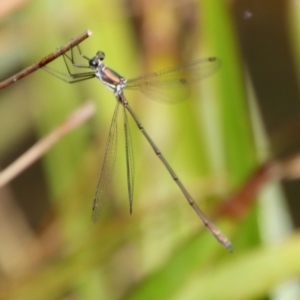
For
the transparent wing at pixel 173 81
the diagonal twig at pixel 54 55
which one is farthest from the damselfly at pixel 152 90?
the diagonal twig at pixel 54 55

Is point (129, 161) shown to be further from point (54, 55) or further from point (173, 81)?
point (54, 55)

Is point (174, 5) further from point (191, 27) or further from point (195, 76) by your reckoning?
point (195, 76)

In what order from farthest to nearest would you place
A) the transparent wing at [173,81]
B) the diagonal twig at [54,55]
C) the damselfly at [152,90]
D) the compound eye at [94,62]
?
the transparent wing at [173,81] → the damselfly at [152,90] → the compound eye at [94,62] → the diagonal twig at [54,55]

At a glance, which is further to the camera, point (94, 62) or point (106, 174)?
point (106, 174)

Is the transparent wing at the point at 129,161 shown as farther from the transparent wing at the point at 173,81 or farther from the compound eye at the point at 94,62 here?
→ the compound eye at the point at 94,62

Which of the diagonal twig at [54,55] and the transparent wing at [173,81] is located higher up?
the transparent wing at [173,81]

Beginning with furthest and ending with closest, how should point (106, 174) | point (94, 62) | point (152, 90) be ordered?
point (152, 90) → point (106, 174) → point (94, 62)

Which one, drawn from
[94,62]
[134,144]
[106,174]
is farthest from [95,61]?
[134,144]
